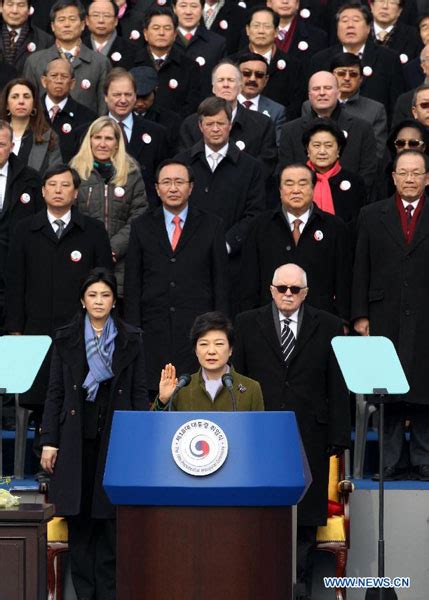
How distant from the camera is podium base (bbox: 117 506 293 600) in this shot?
7473 mm

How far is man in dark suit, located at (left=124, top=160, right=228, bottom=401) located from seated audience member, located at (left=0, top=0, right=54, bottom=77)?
357cm

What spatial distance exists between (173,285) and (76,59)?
322 cm

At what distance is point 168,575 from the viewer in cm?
750

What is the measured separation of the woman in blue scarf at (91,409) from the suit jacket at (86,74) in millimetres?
3910

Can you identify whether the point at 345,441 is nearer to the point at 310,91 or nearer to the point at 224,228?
the point at 224,228

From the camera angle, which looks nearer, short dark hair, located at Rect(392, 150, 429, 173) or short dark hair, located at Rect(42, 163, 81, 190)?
short dark hair, located at Rect(392, 150, 429, 173)

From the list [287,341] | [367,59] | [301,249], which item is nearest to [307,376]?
[287,341]

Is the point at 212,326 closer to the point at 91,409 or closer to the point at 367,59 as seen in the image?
the point at 91,409

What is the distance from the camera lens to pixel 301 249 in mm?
11289

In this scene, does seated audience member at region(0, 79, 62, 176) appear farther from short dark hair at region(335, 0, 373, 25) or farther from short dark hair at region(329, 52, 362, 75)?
short dark hair at region(335, 0, 373, 25)

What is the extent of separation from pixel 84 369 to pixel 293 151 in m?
3.15

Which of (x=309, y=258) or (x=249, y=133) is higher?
(x=249, y=133)

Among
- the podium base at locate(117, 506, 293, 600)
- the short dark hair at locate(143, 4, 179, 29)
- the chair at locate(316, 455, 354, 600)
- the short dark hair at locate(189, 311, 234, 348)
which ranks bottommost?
the chair at locate(316, 455, 354, 600)

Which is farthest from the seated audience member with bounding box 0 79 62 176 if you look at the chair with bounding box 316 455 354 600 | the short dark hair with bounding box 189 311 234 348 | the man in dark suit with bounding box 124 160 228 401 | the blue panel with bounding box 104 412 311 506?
the blue panel with bounding box 104 412 311 506
